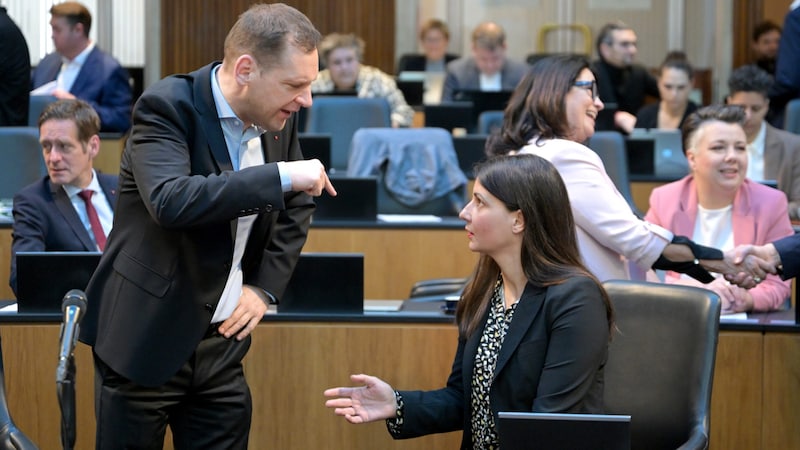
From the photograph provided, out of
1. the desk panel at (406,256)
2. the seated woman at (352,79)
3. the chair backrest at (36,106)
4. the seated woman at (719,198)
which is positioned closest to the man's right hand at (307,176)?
the seated woman at (719,198)

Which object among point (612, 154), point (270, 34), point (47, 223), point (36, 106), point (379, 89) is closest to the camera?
point (270, 34)

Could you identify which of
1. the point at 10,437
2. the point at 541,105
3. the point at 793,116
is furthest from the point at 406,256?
the point at 793,116

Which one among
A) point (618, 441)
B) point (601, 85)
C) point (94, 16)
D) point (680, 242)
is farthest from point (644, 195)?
point (94, 16)

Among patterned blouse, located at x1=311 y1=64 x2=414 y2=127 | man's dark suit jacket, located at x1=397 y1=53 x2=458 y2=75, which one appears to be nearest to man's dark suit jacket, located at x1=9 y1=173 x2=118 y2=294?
patterned blouse, located at x1=311 y1=64 x2=414 y2=127

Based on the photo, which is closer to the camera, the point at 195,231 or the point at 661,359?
the point at 195,231

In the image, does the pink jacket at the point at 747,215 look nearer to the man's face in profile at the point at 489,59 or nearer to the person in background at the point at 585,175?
the person in background at the point at 585,175

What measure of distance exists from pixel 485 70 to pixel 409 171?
9.78 ft

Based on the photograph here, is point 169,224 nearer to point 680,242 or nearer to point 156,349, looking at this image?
point 156,349

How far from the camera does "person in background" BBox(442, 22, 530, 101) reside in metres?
8.19

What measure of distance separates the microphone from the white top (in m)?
1.41

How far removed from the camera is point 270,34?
7.02ft

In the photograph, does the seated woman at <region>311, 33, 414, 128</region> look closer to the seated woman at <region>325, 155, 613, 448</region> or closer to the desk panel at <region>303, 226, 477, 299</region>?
the desk panel at <region>303, 226, 477, 299</region>

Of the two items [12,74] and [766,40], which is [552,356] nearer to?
[12,74]

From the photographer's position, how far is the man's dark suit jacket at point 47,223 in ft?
12.1
